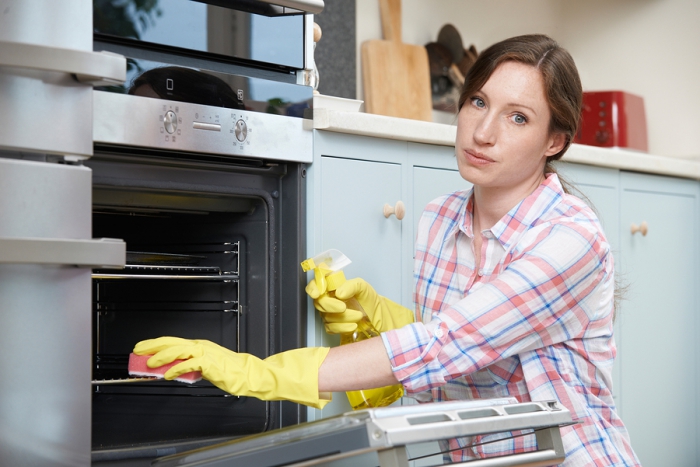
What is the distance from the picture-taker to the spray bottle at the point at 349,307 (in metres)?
1.51

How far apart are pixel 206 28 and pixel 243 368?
58 centimetres

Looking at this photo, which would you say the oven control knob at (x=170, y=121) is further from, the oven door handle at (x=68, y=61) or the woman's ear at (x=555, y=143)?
the woman's ear at (x=555, y=143)

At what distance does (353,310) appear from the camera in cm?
155

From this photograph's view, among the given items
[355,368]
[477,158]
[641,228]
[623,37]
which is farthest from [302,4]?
[623,37]

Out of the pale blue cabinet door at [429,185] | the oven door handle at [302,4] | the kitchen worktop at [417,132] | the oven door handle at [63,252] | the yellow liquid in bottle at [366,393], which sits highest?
the oven door handle at [302,4]

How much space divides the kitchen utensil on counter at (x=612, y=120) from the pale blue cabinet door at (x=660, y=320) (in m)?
0.33

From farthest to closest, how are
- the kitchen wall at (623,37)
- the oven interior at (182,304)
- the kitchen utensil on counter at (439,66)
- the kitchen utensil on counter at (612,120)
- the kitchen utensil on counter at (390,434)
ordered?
the kitchen wall at (623,37) < the kitchen utensil on counter at (612,120) < the kitchen utensil on counter at (439,66) < the oven interior at (182,304) < the kitchen utensil on counter at (390,434)

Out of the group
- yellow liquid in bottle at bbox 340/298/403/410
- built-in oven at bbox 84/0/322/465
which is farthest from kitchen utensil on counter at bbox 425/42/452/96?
yellow liquid in bottle at bbox 340/298/403/410

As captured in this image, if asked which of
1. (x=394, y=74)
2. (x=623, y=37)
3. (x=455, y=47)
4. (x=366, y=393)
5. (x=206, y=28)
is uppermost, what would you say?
(x=623, y=37)

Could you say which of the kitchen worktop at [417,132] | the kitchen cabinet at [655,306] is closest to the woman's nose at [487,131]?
the kitchen worktop at [417,132]

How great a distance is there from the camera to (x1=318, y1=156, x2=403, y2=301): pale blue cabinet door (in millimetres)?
1614

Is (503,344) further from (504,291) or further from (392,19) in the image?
(392,19)

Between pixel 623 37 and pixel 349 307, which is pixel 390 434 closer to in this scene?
pixel 349 307

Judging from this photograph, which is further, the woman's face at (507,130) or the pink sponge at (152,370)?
the woman's face at (507,130)
